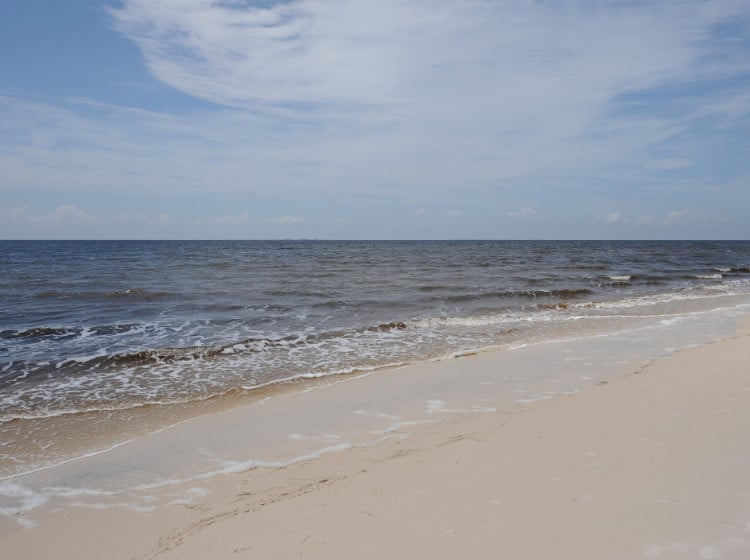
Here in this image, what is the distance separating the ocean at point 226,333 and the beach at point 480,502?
217 cm

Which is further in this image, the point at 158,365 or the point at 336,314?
the point at 336,314

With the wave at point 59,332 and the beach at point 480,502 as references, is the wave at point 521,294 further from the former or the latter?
the beach at point 480,502

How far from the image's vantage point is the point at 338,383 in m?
7.95

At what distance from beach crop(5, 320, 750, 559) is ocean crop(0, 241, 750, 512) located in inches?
85.3

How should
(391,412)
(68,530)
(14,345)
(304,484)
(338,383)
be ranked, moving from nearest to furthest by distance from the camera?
(68,530), (304,484), (391,412), (338,383), (14,345)

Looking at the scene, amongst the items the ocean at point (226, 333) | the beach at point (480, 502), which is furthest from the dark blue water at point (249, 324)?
the beach at point (480, 502)

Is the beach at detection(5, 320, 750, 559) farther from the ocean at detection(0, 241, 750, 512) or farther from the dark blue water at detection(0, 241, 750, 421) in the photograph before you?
the dark blue water at detection(0, 241, 750, 421)

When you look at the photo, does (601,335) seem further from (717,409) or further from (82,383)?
(82,383)

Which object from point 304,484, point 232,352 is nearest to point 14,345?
point 232,352

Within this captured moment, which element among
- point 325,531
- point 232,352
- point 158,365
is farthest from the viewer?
point 232,352

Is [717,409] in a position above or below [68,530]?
above

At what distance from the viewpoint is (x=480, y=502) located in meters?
3.61

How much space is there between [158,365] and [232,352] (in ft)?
5.01

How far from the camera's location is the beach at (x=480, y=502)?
3.11m
